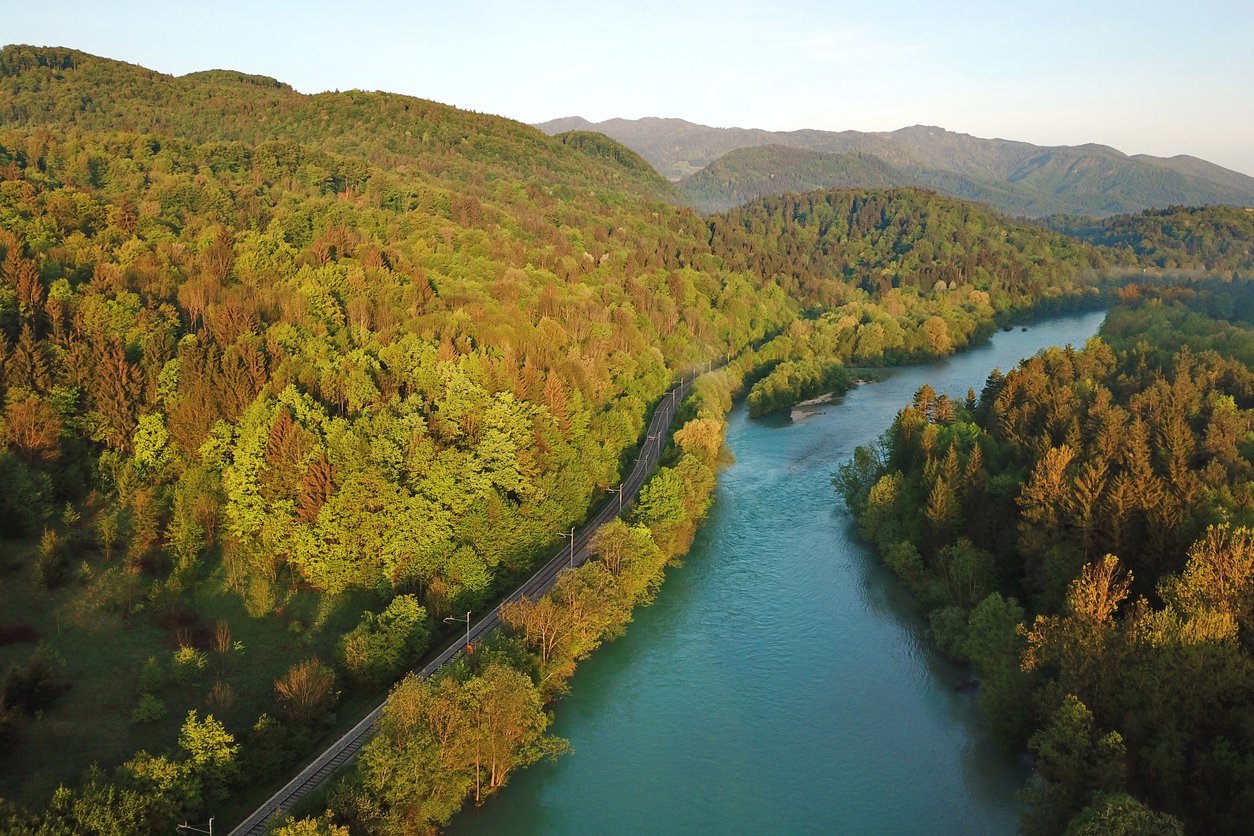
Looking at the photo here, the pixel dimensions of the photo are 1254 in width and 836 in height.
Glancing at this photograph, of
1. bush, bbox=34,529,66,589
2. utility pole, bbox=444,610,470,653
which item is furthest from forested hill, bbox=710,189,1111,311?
bush, bbox=34,529,66,589

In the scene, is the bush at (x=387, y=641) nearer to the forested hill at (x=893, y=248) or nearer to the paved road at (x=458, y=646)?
the paved road at (x=458, y=646)

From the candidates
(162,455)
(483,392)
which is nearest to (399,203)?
(483,392)

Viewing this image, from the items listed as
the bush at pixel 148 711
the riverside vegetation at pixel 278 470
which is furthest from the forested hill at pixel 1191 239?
the bush at pixel 148 711

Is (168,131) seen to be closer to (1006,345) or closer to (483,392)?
(483,392)

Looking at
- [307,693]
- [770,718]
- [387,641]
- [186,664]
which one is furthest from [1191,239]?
[186,664]

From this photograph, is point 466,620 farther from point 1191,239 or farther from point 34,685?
point 1191,239

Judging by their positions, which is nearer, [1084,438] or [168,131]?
[1084,438]
